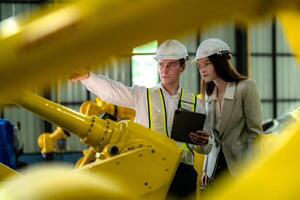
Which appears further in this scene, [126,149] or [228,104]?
[228,104]

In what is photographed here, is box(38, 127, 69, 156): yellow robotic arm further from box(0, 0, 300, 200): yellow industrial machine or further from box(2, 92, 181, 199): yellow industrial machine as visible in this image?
box(0, 0, 300, 200): yellow industrial machine

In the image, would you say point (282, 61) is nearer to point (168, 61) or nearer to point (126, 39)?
point (168, 61)

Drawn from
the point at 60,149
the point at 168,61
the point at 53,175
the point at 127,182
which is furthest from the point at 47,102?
the point at 60,149

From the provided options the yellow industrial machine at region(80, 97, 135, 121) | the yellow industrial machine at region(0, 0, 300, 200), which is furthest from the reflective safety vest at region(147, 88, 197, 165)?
the yellow industrial machine at region(80, 97, 135, 121)

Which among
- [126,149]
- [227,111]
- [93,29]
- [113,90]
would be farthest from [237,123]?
[93,29]

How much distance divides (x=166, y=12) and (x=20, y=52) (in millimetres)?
198

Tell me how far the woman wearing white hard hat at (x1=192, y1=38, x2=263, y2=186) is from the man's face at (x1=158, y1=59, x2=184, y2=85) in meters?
0.25

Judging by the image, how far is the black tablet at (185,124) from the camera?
427cm

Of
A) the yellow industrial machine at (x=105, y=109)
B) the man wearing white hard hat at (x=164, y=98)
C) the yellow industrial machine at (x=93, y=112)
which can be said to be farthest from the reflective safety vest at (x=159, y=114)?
the yellow industrial machine at (x=105, y=109)

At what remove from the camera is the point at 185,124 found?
4.29m

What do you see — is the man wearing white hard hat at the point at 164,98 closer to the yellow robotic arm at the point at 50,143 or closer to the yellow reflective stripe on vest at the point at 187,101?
the yellow reflective stripe on vest at the point at 187,101

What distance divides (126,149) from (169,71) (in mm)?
904

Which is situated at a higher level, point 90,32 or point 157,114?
point 90,32

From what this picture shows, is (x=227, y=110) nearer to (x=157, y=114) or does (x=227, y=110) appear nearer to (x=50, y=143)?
(x=157, y=114)
